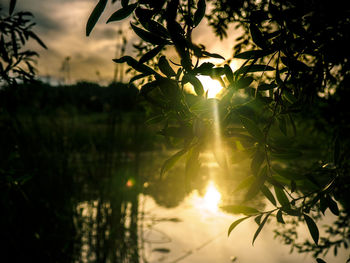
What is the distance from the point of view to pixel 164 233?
6.58 feet

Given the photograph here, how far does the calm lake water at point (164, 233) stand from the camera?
1.53m

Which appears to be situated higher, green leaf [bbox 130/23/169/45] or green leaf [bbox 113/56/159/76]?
green leaf [bbox 130/23/169/45]

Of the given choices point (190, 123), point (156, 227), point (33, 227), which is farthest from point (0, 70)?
point (156, 227)

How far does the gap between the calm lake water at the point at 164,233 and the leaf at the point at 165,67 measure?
0.98 m

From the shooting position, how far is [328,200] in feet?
1.56

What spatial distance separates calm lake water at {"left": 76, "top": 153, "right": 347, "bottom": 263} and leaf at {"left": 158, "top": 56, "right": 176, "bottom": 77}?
984mm

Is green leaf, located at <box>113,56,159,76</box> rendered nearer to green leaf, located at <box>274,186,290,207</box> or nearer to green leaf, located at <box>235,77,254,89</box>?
green leaf, located at <box>235,77,254,89</box>

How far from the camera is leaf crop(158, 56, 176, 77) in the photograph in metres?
0.40

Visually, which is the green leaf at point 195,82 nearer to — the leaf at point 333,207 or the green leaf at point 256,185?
the green leaf at point 256,185

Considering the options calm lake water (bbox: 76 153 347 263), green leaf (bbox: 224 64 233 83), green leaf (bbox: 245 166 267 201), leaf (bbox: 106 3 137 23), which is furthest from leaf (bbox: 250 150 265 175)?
calm lake water (bbox: 76 153 347 263)

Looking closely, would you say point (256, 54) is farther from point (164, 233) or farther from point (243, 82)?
point (164, 233)

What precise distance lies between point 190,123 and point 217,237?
1702 mm

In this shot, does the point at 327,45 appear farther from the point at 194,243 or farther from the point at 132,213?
the point at 194,243

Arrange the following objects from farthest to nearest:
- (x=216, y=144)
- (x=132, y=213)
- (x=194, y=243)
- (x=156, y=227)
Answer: (x=156, y=227) → (x=194, y=243) → (x=132, y=213) → (x=216, y=144)
